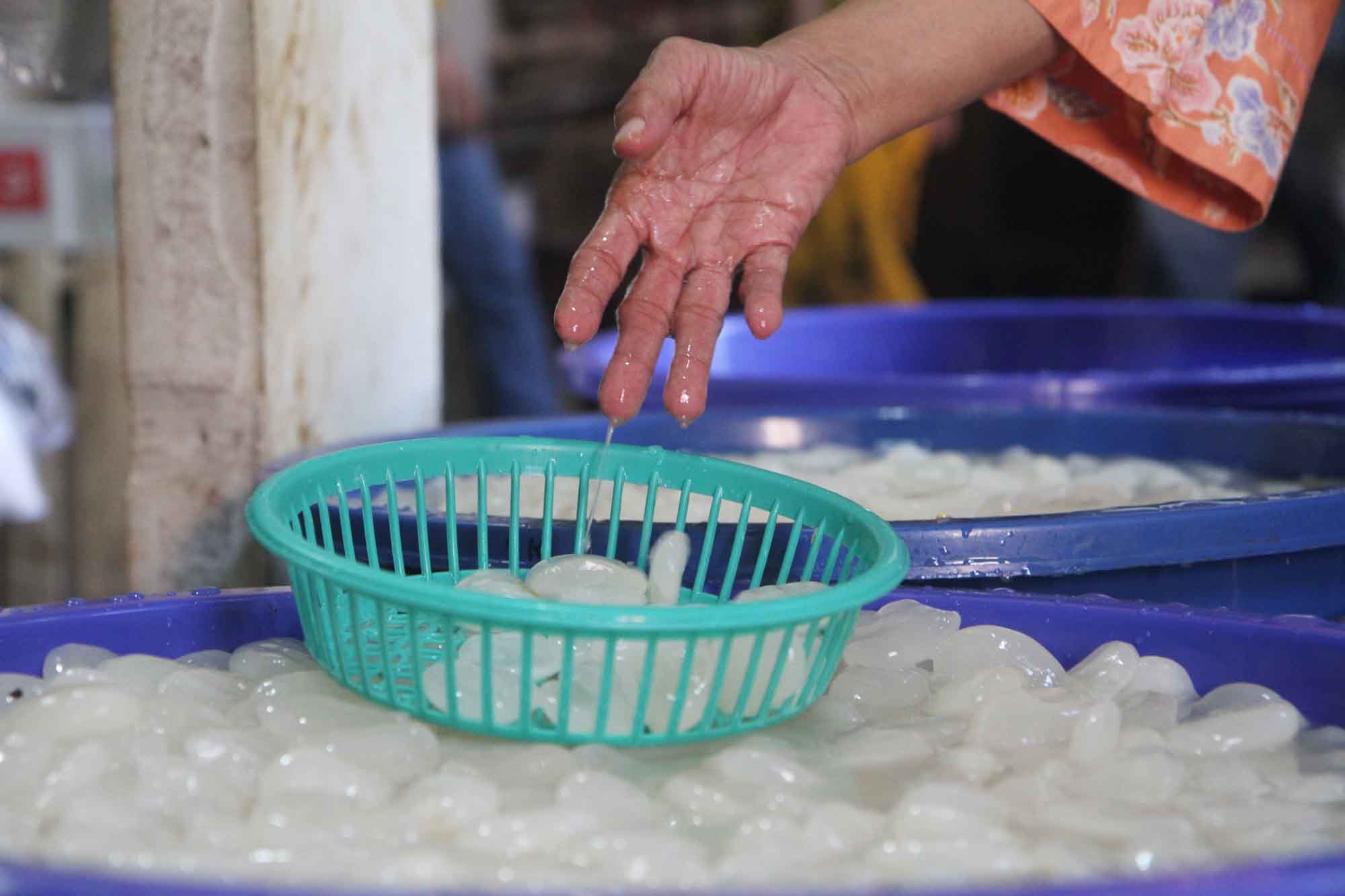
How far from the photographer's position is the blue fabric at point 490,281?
12.2ft

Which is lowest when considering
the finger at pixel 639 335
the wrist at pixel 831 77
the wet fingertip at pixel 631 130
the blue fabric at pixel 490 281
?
the blue fabric at pixel 490 281

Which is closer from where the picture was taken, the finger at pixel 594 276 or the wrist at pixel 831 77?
the finger at pixel 594 276

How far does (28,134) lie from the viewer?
247 cm

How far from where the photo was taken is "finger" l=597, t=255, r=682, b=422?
118 cm

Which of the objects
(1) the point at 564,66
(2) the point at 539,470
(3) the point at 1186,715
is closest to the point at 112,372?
(2) the point at 539,470

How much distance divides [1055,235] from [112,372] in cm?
443

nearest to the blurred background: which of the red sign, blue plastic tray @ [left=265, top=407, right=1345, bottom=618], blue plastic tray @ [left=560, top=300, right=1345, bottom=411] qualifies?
the red sign

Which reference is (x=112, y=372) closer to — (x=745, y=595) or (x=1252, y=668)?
(x=745, y=595)

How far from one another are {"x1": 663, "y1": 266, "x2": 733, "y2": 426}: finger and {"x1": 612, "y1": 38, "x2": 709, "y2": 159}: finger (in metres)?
0.14

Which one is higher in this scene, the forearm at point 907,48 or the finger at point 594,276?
the forearm at point 907,48

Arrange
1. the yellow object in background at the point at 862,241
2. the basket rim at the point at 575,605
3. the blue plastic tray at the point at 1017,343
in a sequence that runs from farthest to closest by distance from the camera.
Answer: the yellow object in background at the point at 862,241 → the blue plastic tray at the point at 1017,343 → the basket rim at the point at 575,605

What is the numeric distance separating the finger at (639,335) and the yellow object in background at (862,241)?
348 centimetres

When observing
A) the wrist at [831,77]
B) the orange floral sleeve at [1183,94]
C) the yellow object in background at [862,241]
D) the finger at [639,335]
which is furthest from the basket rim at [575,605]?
the yellow object in background at [862,241]

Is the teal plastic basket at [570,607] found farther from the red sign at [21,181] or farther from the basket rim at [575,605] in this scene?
the red sign at [21,181]
